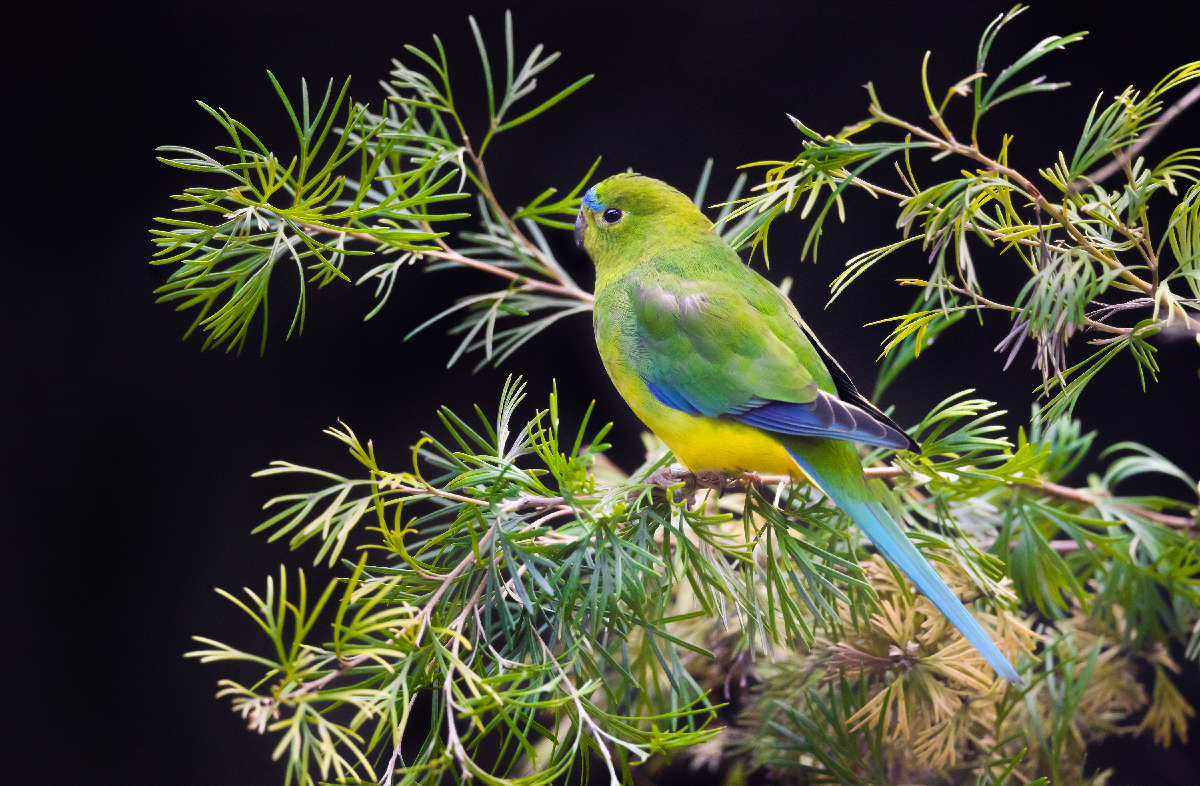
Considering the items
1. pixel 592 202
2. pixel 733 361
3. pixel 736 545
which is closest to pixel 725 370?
pixel 733 361

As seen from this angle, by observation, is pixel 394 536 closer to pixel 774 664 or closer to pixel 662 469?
pixel 662 469

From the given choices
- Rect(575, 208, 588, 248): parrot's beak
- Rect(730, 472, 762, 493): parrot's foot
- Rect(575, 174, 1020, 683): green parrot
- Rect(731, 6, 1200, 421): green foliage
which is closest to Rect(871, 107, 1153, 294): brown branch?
Rect(731, 6, 1200, 421): green foliage

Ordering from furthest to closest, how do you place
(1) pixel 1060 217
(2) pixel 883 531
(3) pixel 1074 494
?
(3) pixel 1074 494 < (2) pixel 883 531 < (1) pixel 1060 217

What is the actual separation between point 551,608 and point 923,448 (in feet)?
0.97

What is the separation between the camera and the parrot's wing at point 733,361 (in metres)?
0.74

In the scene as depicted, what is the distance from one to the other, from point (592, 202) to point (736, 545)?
358mm

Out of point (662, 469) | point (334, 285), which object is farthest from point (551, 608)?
point (334, 285)

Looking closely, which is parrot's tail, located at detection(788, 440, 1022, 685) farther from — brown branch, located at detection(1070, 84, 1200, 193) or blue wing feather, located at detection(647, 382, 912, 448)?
brown branch, located at detection(1070, 84, 1200, 193)

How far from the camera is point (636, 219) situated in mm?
922

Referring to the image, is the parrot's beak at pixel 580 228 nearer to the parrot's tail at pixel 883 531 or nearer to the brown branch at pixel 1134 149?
the parrot's tail at pixel 883 531

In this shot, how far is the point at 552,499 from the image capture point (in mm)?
651

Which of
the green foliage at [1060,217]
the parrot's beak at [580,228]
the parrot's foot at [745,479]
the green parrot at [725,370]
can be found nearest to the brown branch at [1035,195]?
the green foliage at [1060,217]

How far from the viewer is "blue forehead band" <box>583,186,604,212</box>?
93cm

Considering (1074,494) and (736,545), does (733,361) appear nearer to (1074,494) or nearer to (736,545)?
(736,545)
